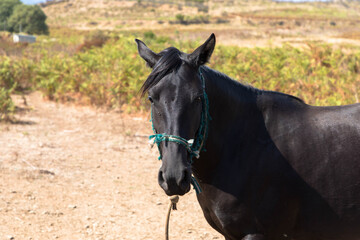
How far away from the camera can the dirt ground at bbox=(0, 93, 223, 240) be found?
4473 mm

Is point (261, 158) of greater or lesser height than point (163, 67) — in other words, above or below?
below

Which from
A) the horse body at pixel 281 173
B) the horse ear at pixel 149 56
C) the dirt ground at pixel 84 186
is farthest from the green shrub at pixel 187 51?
the horse ear at pixel 149 56

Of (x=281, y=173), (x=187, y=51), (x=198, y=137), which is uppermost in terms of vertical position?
(x=187, y=51)

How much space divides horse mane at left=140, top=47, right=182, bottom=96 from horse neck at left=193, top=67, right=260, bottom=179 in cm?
26

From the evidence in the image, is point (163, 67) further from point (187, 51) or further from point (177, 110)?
point (187, 51)

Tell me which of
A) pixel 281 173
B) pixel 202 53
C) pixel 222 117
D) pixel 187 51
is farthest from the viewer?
pixel 187 51

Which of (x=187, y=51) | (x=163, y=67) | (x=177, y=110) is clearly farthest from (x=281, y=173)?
(x=187, y=51)

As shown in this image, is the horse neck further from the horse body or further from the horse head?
the horse head

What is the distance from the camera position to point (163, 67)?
235cm

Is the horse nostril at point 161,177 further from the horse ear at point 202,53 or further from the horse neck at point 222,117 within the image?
the horse ear at point 202,53

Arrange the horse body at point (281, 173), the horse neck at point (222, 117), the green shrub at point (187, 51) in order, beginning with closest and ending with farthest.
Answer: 1. the horse body at point (281, 173)
2. the horse neck at point (222, 117)
3. the green shrub at point (187, 51)

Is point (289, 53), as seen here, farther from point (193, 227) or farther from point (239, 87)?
point (239, 87)

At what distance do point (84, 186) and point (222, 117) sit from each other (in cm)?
358

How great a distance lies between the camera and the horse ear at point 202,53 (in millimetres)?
2385
